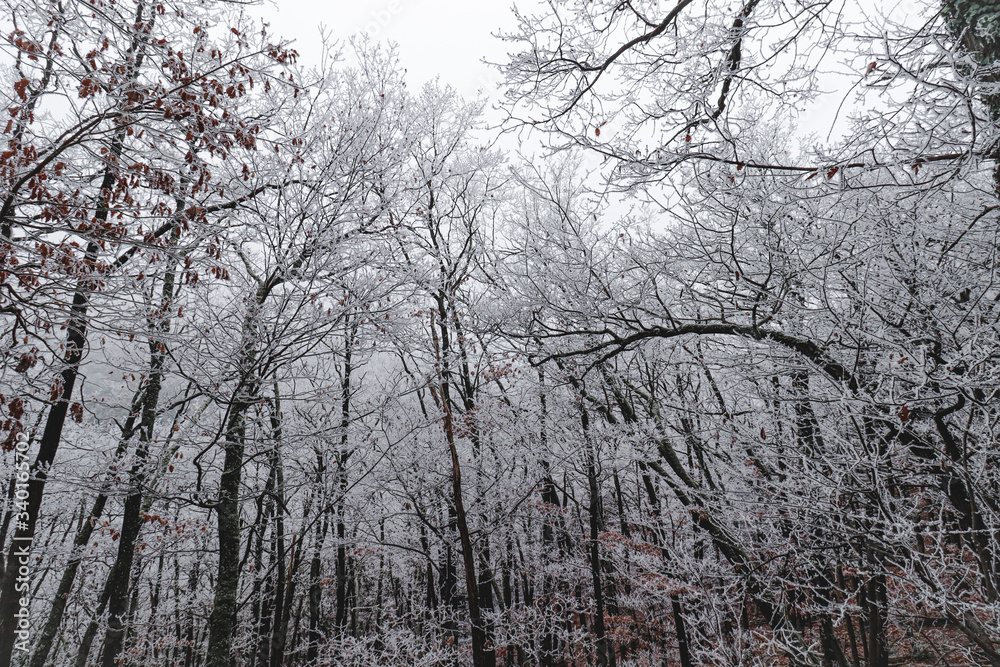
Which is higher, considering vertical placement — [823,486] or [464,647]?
[823,486]

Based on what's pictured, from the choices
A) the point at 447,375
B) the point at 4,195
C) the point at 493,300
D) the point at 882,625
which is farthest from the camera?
the point at 447,375

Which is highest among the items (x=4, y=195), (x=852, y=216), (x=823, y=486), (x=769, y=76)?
(x=769, y=76)

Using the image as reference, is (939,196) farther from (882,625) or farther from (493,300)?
(493,300)

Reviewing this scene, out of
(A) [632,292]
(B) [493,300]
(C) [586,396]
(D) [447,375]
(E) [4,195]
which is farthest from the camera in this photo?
(D) [447,375]

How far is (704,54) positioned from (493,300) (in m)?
7.09

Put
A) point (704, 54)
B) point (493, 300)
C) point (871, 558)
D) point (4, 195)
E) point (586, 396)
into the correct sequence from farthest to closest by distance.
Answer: point (493, 300) → point (586, 396) → point (871, 558) → point (704, 54) → point (4, 195)

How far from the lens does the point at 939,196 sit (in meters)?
4.12

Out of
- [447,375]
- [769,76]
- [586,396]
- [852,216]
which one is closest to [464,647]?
[447,375]

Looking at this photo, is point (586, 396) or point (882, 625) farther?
point (586, 396)

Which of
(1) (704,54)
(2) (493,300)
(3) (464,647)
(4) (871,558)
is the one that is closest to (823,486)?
(4) (871,558)

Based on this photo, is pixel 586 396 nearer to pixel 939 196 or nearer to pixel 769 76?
pixel 939 196

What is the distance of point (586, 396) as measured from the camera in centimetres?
880

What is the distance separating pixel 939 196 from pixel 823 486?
284 cm

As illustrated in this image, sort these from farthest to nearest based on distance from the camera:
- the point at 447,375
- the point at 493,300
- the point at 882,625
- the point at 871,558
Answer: the point at 447,375, the point at 493,300, the point at 882,625, the point at 871,558
